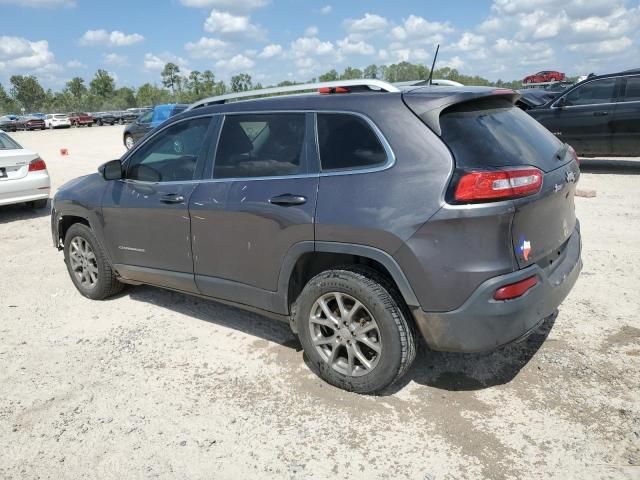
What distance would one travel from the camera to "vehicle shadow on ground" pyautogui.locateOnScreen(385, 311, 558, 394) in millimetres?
3422

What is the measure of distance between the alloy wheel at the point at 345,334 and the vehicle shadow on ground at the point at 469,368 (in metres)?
0.32

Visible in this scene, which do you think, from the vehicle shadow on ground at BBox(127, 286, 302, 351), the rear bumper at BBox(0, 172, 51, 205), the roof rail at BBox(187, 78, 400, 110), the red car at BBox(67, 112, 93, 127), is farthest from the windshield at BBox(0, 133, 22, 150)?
the red car at BBox(67, 112, 93, 127)

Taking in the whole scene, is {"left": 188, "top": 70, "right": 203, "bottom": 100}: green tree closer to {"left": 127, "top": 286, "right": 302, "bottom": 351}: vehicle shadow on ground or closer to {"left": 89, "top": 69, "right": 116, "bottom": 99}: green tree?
{"left": 89, "top": 69, "right": 116, "bottom": 99}: green tree

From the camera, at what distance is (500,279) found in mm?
2754

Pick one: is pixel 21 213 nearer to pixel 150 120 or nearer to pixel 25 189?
pixel 25 189

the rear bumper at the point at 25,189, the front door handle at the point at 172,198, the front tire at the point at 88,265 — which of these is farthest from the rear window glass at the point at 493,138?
the rear bumper at the point at 25,189

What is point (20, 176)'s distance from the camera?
350 inches

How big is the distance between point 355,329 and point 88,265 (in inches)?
123

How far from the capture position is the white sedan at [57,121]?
4897 centimetres

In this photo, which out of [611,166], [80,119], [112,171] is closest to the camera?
[112,171]

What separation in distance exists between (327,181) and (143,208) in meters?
1.82

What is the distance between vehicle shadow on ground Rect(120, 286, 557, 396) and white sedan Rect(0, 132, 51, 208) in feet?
19.3

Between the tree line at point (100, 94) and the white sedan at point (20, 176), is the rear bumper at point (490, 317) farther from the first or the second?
the tree line at point (100, 94)

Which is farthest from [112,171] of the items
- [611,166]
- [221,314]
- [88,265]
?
[611,166]
